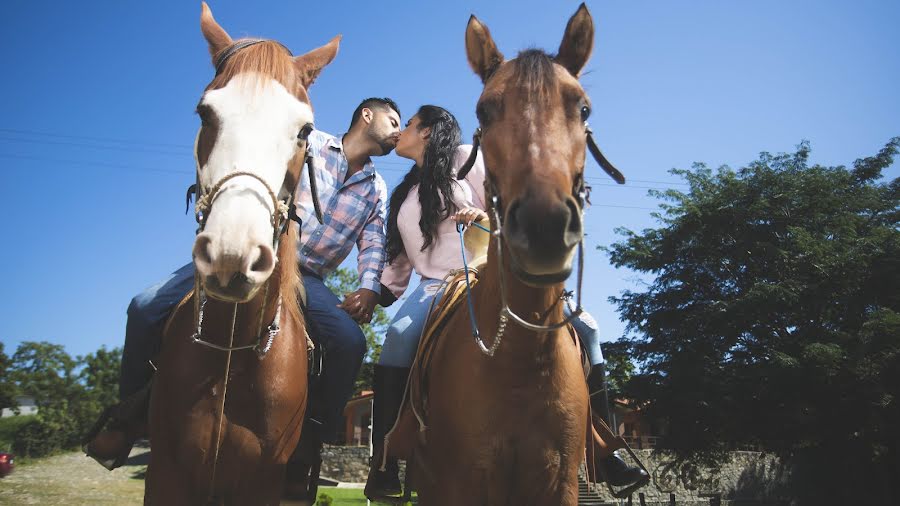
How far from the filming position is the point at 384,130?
597 centimetres

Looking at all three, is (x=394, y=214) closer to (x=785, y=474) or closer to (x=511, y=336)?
(x=511, y=336)

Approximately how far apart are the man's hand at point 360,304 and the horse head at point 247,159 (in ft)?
7.12

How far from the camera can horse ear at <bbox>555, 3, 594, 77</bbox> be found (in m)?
3.56

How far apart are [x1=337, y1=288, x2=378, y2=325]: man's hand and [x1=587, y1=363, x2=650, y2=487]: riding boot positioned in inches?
80.5

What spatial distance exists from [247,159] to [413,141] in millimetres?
3008

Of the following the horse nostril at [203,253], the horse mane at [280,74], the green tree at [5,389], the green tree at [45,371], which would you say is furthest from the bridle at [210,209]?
the green tree at [45,371]

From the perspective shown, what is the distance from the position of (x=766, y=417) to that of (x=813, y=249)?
7.21 metres

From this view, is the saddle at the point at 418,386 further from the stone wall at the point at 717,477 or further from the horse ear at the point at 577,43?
the stone wall at the point at 717,477

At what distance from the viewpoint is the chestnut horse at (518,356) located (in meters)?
2.94

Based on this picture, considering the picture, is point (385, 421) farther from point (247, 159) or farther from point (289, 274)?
point (247, 159)

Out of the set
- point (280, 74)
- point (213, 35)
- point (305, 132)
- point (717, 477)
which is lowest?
point (717, 477)

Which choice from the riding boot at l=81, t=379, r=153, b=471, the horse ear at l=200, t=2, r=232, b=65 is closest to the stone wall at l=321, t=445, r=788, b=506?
the riding boot at l=81, t=379, r=153, b=471

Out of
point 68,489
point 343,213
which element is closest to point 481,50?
point 343,213

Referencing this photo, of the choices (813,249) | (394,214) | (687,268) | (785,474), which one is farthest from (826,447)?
(394,214)
